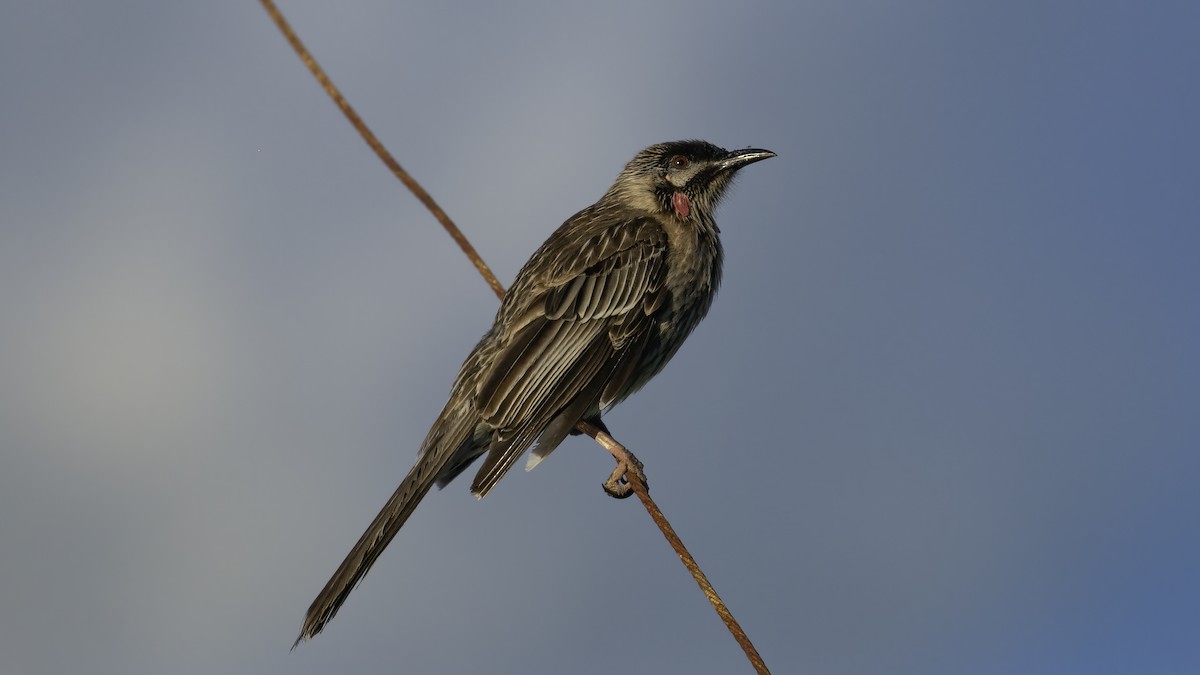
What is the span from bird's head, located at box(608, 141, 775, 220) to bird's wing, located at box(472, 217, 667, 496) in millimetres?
830

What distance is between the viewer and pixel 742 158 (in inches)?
405

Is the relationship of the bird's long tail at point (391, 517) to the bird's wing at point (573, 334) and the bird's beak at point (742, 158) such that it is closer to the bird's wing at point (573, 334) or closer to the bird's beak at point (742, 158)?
the bird's wing at point (573, 334)

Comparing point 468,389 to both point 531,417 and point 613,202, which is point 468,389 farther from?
point 613,202

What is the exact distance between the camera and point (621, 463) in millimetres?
8445

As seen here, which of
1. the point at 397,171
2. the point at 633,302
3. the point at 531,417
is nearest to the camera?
the point at 397,171

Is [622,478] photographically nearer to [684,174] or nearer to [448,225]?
[684,174]

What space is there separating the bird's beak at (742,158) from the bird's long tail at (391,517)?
3.40 meters

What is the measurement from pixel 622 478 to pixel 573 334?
1.10 meters

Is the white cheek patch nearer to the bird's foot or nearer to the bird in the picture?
the bird

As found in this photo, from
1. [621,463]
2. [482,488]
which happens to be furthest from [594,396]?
[482,488]

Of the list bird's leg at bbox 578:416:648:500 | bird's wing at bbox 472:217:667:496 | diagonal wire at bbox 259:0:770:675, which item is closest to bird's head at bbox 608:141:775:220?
bird's wing at bbox 472:217:667:496

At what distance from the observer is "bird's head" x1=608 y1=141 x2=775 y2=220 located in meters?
10.1

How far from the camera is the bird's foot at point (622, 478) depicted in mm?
8414

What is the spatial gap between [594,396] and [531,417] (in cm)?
59
